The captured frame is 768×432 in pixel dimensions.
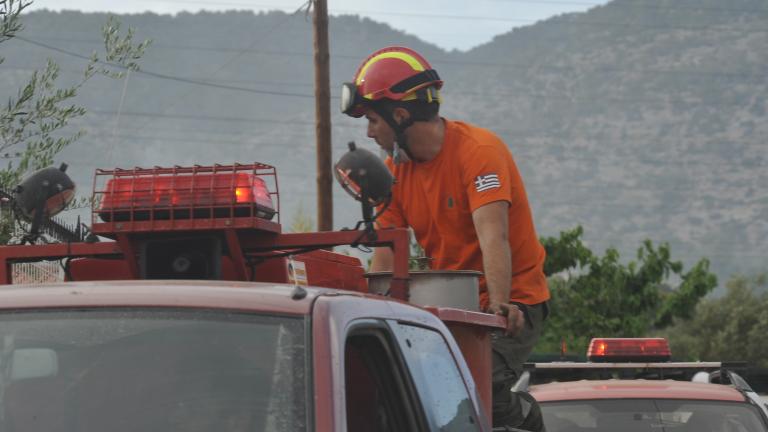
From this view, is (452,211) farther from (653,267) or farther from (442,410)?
(653,267)

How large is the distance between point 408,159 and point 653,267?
105 ft

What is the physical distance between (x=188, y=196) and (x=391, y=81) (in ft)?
5.31

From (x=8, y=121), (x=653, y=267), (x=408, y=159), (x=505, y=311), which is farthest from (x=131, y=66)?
(x=653, y=267)

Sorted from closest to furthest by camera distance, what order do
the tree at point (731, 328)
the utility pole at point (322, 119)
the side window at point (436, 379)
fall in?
the side window at point (436, 379)
the utility pole at point (322, 119)
the tree at point (731, 328)

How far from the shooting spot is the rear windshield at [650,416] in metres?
8.62

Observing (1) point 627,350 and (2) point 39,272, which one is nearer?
(2) point 39,272

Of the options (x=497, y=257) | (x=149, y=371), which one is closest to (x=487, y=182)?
(x=497, y=257)

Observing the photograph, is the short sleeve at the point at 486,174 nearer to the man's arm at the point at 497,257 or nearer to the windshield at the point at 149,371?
the man's arm at the point at 497,257

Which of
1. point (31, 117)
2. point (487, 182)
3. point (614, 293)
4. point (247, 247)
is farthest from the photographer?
point (614, 293)

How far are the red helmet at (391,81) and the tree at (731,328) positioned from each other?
5430cm

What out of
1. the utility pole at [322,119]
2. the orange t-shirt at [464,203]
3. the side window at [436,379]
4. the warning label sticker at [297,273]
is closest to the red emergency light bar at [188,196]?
the warning label sticker at [297,273]

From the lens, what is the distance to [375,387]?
4.22 metres

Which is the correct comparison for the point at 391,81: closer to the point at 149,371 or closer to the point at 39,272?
the point at 149,371

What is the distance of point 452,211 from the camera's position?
20.7 ft
